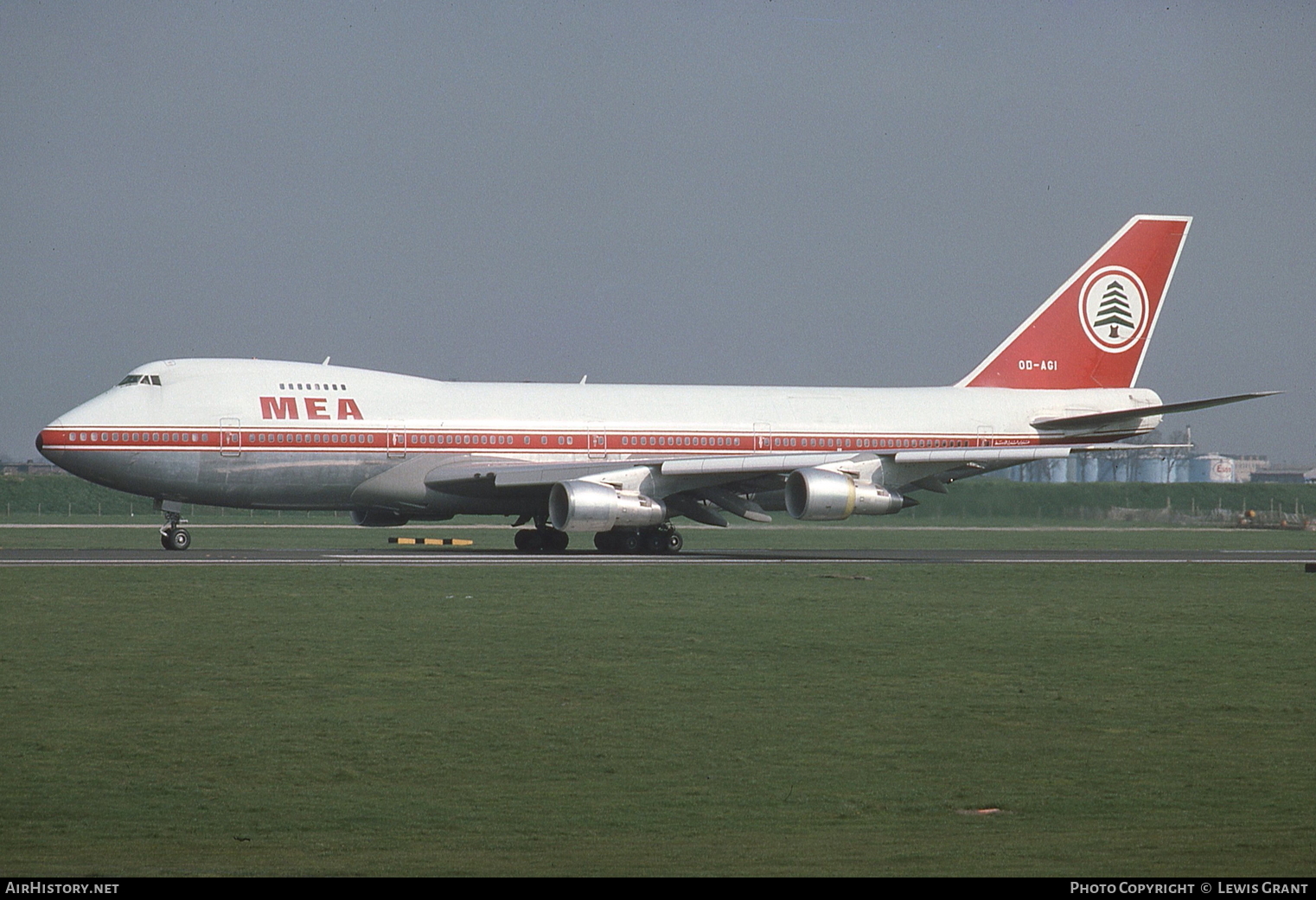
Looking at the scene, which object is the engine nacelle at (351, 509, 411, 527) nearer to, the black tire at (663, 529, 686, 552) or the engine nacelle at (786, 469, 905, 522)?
the black tire at (663, 529, 686, 552)

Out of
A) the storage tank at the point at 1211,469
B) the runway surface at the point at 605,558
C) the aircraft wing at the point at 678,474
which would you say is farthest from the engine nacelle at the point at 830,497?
the storage tank at the point at 1211,469

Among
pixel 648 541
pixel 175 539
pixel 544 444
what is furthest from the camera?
pixel 648 541

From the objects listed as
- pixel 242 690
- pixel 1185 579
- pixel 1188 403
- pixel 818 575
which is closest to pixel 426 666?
pixel 242 690

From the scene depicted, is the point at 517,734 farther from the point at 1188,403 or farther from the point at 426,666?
the point at 1188,403

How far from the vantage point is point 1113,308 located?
4869cm

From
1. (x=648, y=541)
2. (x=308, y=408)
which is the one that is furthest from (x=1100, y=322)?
(x=308, y=408)

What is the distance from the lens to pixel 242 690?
48.8 ft

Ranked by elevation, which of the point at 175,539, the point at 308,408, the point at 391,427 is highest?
the point at 308,408

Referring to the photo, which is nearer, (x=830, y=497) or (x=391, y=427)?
(x=830, y=497)

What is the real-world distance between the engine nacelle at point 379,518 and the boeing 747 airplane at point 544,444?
0.10 meters

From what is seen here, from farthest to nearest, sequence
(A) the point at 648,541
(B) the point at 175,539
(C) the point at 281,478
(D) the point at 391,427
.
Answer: (A) the point at 648,541 → (D) the point at 391,427 → (B) the point at 175,539 → (C) the point at 281,478

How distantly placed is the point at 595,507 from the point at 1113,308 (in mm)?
19559

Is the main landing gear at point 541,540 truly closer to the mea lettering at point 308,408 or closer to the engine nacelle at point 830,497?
the mea lettering at point 308,408

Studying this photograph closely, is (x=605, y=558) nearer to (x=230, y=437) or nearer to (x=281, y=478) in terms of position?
(x=281, y=478)
